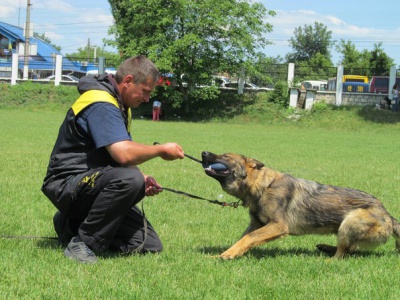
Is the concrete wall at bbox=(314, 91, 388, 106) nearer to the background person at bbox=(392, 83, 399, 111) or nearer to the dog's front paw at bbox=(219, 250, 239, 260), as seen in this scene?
the background person at bbox=(392, 83, 399, 111)

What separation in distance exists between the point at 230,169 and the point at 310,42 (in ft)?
340

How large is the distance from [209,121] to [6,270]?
3539 centimetres

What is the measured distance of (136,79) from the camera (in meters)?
4.95

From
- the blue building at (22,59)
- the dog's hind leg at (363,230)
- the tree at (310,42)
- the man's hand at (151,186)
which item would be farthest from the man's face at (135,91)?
the tree at (310,42)

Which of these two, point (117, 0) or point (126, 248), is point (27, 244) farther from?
point (117, 0)

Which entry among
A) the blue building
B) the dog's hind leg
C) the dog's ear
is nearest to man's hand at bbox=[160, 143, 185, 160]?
the dog's ear

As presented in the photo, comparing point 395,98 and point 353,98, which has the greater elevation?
point 395,98

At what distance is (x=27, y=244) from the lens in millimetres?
5297

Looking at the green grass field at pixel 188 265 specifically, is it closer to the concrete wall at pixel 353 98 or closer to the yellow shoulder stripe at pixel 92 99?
the yellow shoulder stripe at pixel 92 99

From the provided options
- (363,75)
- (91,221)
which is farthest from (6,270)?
(363,75)

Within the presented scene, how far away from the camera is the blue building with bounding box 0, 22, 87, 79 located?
52981mm

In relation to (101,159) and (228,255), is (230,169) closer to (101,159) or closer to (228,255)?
(228,255)

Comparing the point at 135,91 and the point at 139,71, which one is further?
the point at 135,91

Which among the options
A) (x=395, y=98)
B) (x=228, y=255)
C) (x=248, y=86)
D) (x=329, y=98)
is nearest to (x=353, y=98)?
(x=329, y=98)
